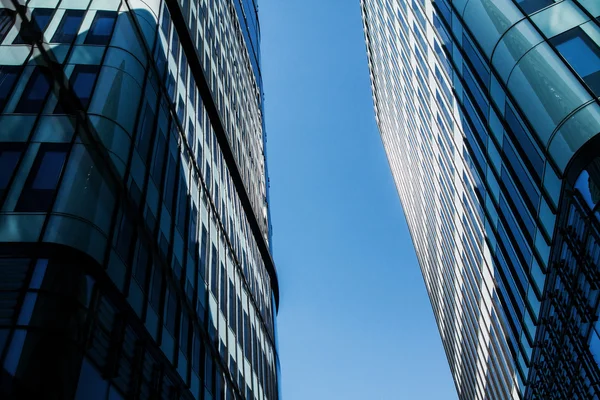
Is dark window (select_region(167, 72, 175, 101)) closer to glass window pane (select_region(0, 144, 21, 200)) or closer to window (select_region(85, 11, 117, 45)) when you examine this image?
window (select_region(85, 11, 117, 45))

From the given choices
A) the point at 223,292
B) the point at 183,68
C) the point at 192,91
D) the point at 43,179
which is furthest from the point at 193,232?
the point at 183,68

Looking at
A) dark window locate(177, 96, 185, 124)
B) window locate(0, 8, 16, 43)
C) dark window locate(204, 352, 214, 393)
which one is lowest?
dark window locate(204, 352, 214, 393)

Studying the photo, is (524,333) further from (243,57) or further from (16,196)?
(243,57)

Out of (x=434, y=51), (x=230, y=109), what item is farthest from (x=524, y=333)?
(x=230, y=109)

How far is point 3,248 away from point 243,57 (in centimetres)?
4635

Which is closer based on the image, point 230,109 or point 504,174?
point 504,174

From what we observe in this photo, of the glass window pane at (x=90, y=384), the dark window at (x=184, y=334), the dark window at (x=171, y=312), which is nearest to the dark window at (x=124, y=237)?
the dark window at (x=171, y=312)

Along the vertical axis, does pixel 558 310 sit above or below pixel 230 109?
below

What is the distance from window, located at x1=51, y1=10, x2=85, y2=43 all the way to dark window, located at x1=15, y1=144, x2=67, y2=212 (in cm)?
565

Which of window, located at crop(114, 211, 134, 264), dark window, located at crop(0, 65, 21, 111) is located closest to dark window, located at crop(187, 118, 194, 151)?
dark window, located at crop(0, 65, 21, 111)

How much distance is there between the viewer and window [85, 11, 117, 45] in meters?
18.1

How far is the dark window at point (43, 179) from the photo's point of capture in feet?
41.9

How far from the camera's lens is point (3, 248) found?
1202 centimetres

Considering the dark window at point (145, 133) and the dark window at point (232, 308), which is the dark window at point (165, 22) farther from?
the dark window at point (232, 308)
